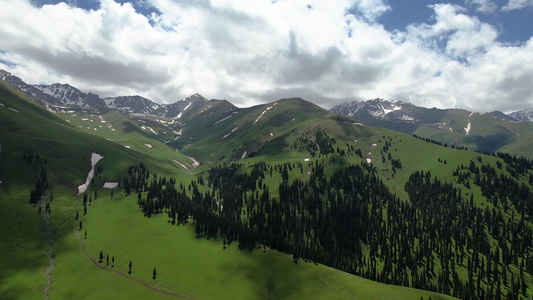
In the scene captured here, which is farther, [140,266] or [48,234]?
[48,234]

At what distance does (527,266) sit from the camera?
169 m

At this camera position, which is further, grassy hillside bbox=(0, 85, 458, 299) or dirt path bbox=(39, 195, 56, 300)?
dirt path bbox=(39, 195, 56, 300)

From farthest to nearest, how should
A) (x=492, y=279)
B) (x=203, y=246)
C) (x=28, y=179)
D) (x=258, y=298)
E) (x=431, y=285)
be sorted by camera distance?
(x=28, y=179) < (x=492, y=279) < (x=431, y=285) < (x=203, y=246) < (x=258, y=298)

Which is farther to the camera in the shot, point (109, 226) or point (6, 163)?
point (6, 163)

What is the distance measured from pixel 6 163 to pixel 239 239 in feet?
611

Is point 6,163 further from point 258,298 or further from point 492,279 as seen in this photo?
point 492,279

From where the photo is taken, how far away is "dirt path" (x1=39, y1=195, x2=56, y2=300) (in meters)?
105

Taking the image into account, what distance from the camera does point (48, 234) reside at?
138 meters

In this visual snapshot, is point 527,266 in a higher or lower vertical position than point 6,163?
lower

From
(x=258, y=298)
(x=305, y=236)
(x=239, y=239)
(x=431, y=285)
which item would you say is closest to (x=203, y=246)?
(x=239, y=239)

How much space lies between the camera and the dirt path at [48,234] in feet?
343

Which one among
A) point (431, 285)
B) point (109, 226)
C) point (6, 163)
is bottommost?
point (431, 285)

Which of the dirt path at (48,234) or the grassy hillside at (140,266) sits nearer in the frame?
the grassy hillside at (140,266)

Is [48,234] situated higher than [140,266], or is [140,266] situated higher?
[140,266]
